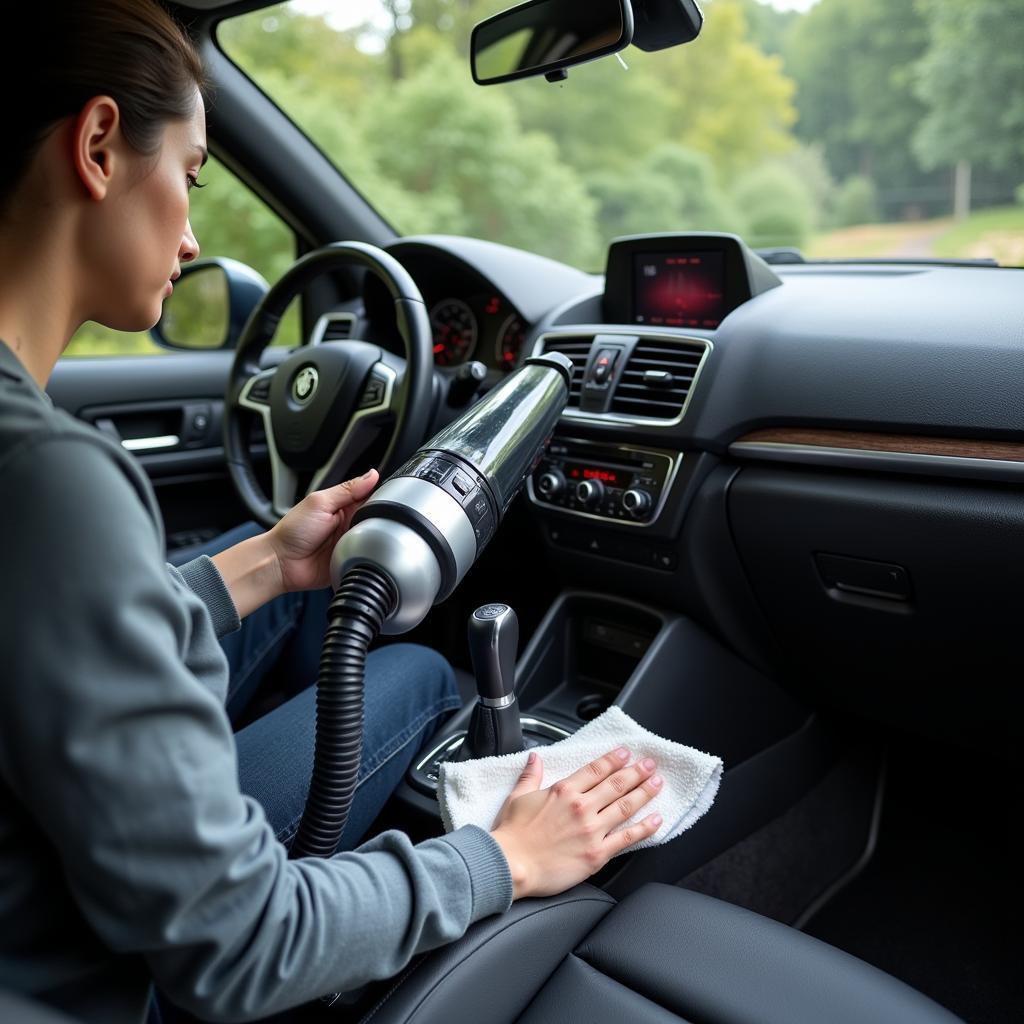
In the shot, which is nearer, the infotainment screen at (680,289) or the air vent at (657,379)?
the air vent at (657,379)

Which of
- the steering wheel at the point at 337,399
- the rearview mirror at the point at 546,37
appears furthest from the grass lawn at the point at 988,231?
the steering wheel at the point at 337,399

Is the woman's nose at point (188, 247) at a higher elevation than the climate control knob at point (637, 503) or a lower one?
higher

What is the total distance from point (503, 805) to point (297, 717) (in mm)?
361

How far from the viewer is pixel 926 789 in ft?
6.81

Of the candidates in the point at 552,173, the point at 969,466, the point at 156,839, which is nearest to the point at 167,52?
the point at 156,839

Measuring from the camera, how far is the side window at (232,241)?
94.3 inches

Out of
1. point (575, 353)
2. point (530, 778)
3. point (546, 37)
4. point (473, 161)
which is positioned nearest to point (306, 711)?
point (530, 778)

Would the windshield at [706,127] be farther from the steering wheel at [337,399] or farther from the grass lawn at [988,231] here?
the steering wheel at [337,399]

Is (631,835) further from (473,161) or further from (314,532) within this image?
(473,161)

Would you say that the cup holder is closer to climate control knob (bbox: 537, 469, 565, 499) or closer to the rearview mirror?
climate control knob (bbox: 537, 469, 565, 499)

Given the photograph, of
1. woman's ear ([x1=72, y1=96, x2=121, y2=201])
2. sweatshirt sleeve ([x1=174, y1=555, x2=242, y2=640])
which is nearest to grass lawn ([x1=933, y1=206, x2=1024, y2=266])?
sweatshirt sleeve ([x1=174, y1=555, x2=242, y2=640])

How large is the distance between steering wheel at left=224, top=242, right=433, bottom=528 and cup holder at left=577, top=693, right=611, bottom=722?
1.76ft

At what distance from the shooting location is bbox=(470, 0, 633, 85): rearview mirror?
1397mm

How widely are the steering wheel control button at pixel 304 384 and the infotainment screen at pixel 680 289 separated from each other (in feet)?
2.00
